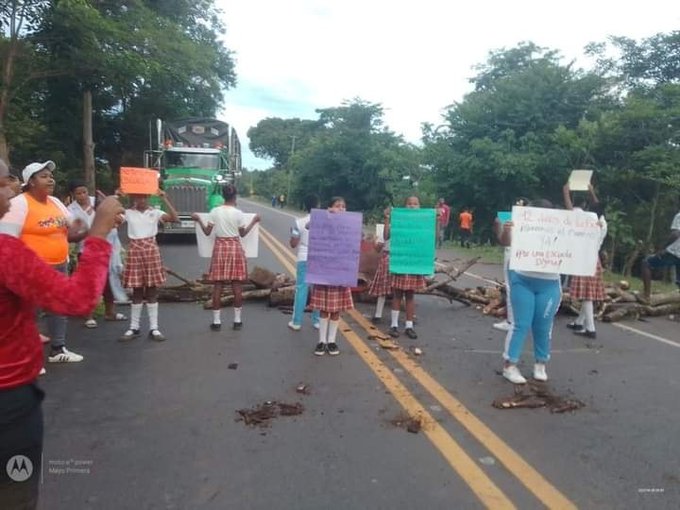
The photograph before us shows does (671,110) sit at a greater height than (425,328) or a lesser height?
greater

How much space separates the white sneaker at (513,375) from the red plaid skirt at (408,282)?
1.88 m

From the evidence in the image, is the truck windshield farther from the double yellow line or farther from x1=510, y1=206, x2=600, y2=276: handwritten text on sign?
x1=510, y1=206, x2=600, y2=276: handwritten text on sign

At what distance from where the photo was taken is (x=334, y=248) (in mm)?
6504

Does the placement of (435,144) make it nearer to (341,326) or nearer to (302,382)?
(341,326)

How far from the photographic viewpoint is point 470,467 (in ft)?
12.0

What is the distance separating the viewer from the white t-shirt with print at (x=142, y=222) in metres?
6.66

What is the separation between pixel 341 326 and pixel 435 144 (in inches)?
712

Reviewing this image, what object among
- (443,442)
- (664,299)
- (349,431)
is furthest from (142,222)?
(664,299)

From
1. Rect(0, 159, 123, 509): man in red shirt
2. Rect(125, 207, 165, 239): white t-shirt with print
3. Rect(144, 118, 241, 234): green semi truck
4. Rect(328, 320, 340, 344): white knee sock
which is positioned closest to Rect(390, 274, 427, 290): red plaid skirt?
Rect(328, 320, 340, 344): white knee sock

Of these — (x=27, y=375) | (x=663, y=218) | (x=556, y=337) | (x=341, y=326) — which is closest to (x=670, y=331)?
(x=556, y=337)

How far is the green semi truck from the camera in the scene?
58.7ft

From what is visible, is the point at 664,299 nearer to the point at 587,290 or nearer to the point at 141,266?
the point at 587,290

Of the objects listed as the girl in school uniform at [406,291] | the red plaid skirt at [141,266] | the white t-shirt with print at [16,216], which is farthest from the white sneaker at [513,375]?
the white t-shirt with print at [16,216]

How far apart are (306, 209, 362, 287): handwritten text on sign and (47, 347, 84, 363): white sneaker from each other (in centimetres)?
249
